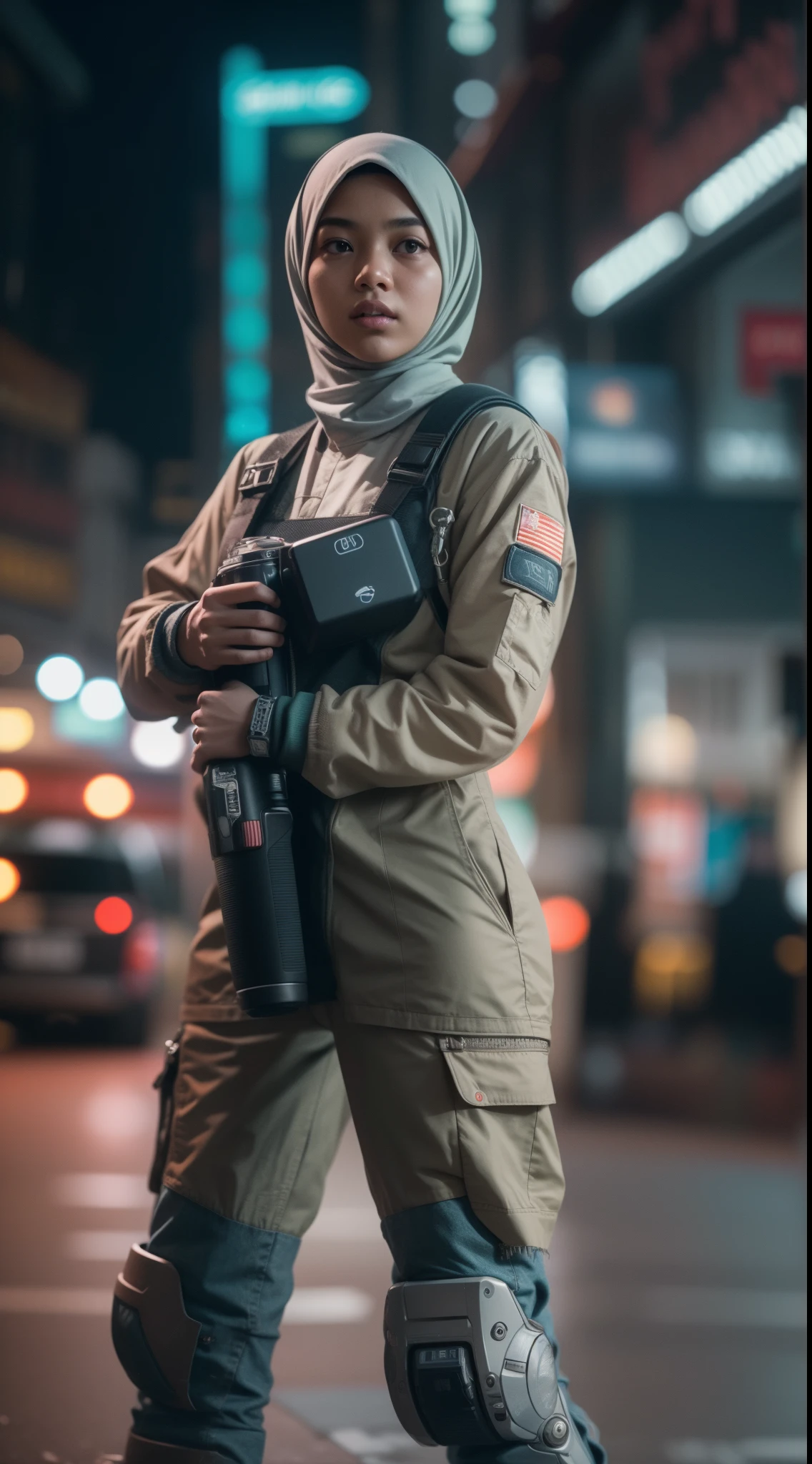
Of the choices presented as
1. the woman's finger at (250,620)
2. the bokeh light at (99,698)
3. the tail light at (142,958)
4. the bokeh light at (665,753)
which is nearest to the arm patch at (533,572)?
the woman's finger at (250,620)

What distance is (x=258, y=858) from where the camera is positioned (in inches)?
66.6

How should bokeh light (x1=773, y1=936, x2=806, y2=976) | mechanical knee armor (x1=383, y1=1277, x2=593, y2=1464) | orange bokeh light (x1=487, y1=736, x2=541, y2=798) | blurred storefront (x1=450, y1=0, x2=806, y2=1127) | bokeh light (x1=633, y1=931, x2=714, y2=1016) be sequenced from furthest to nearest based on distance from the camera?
orange bokeh light (x1=487, y1=736, x2=541, y2=798)
bokeh light (x1=633, y1=931, x2=714, y2=1016)
blurred storefront (x1=450, y1=0, x2=806, y2=1127)
bokeh light (x1=773, y1=936, x2=806, y2=976)
mechanical knee armor (x1=383, y1=1277, x2=593, y2=1464)

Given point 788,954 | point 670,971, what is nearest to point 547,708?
point 670,971

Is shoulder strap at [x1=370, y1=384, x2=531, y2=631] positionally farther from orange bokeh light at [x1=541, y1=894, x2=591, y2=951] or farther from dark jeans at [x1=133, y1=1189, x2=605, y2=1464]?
orange bokeh light at [x1=541, y1=894, x2=591, y2=951]

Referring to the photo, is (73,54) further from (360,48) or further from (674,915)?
(674,915)

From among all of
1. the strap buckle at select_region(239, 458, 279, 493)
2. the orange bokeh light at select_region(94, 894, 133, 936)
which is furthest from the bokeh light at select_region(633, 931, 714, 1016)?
the strap buckle at select_region(239, 458, 279, 493)

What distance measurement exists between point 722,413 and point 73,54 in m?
6.30

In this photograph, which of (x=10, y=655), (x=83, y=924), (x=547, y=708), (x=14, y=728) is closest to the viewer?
(x=10, y=655)

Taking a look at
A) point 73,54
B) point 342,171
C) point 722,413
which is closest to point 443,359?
point 342,171

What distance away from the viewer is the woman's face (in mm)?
1789

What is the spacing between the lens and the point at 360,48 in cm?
458

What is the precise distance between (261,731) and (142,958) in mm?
3484

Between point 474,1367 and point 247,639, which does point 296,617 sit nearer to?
point 247,639

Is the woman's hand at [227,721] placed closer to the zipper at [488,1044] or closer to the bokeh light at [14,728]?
the zipper at [488,1044]
